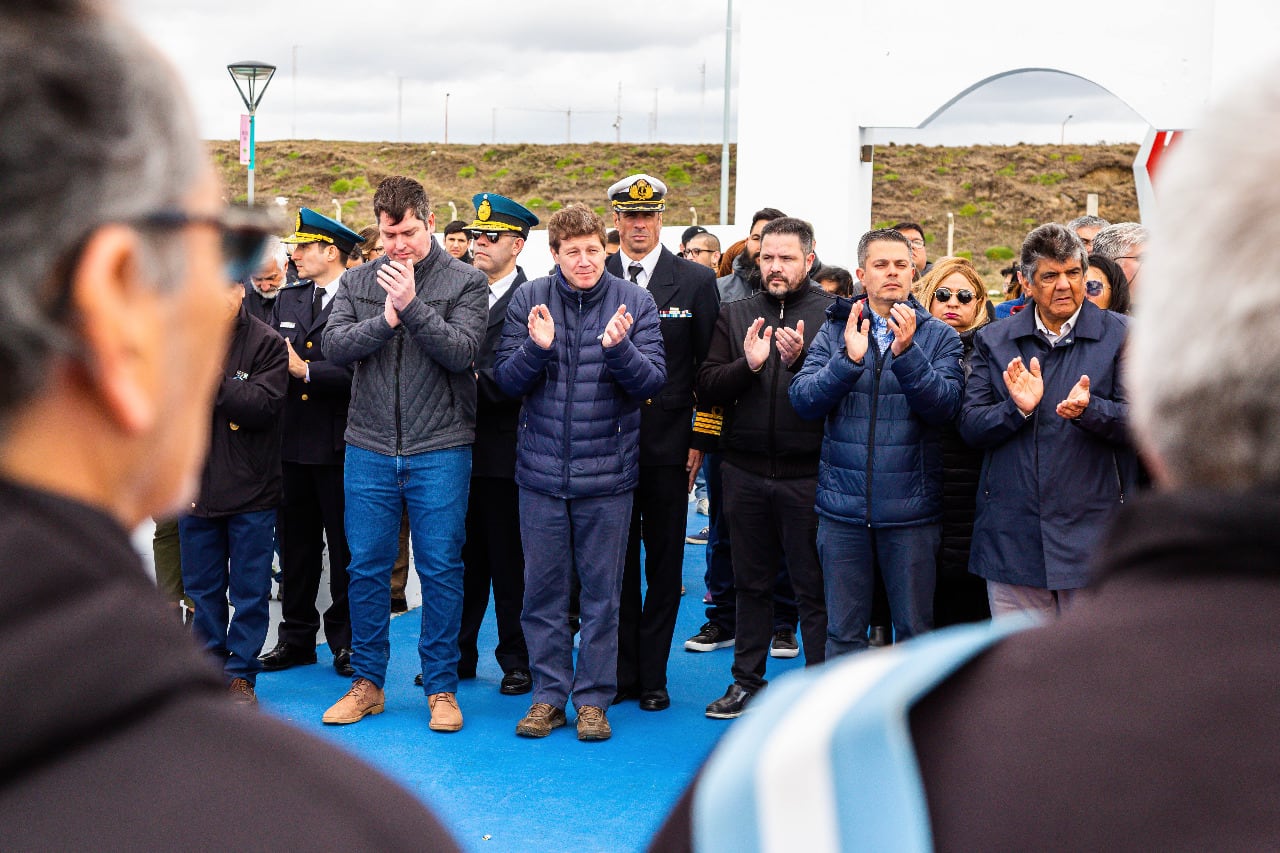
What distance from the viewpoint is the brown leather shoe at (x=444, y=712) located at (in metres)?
5.20

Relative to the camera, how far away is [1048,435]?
4.53m

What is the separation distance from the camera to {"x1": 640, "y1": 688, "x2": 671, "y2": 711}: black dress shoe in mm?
5547

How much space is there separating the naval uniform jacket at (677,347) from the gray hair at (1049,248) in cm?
151

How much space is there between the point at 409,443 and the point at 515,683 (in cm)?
126

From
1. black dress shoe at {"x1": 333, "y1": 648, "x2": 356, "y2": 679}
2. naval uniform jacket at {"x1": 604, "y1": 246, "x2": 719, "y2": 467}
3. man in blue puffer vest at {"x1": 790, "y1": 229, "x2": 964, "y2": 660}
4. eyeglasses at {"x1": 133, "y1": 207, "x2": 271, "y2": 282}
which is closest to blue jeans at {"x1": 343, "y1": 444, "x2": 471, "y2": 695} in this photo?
black dress shoe at {"x1": 333, "y1": 648, "x2": 356, "y2": 679}

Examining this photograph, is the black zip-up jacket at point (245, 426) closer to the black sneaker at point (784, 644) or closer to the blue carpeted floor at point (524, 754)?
the blue carpeted floor at point (524, 754)

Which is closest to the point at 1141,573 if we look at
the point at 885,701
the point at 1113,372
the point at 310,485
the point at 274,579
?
the point at 885,701

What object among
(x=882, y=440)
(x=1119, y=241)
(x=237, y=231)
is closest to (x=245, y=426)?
(x=882, y=440)

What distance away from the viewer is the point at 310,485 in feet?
20.2

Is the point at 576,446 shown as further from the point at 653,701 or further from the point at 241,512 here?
the point at 241,512

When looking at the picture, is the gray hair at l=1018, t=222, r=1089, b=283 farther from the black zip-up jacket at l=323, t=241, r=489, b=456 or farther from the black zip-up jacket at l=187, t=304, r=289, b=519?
the black zip-up jacket at l=187, t=304, r=289, b=519

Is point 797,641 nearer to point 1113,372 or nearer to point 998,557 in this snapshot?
point 998,557

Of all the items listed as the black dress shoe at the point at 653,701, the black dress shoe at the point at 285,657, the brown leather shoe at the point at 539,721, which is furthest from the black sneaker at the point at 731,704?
the black dress shoe at the point at 285,657

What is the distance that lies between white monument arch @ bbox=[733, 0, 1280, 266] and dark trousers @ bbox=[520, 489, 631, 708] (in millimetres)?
5954
